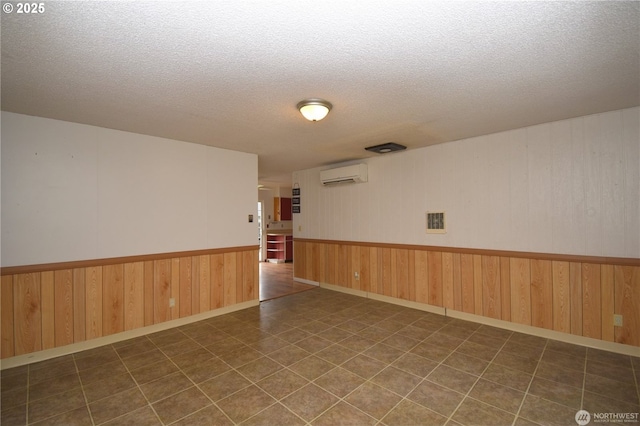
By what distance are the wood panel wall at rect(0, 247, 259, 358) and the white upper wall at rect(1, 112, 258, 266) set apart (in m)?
0.18

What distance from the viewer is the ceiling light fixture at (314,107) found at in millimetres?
2533

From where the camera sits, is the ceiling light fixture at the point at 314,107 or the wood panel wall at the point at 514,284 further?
the wood panel wall at the point at 514,284

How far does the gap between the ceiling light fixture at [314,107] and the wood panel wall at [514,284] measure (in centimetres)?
274

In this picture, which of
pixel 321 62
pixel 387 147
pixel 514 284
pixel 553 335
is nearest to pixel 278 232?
pixel 387 147

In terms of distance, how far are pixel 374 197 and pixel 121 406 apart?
13.5 ft

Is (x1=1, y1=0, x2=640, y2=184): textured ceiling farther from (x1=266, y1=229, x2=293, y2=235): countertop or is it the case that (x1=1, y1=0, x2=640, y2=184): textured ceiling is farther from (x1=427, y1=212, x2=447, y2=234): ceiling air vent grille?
(x1=266, y1=229, x2=293, y2=235): countertop

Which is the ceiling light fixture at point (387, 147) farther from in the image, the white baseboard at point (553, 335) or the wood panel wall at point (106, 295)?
the wood panel wall at point (106, 295)

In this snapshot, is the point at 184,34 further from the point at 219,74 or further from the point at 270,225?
the point at 270,225

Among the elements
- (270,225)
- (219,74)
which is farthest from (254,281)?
(270,225)

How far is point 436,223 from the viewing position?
4203 mm

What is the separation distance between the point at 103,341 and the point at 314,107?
11.3 ft

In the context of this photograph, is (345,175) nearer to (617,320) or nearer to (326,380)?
(326,380)

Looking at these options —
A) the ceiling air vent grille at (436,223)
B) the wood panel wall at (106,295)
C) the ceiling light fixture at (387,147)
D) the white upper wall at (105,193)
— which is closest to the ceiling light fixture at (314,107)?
the ceiling light fixture at (387,147)

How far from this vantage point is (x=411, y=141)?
402 centimetres
